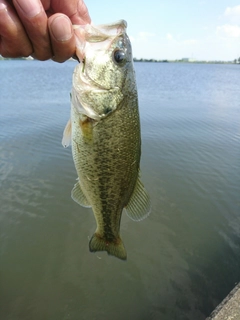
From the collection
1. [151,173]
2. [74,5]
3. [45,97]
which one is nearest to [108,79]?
[74,5]

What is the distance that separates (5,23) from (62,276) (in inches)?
165

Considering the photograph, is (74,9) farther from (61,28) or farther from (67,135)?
(67,135)

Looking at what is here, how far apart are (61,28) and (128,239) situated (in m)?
4.60

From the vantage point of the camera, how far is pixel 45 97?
1727 cm

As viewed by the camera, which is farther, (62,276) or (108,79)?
(62,276)

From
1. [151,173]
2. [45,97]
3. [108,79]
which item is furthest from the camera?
[45,97]

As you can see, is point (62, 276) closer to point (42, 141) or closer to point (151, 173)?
point (151, 173)

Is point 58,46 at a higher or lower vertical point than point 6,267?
higher

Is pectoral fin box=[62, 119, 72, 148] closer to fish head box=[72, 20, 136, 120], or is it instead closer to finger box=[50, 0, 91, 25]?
fish head box=[72, 20, 136, 120]

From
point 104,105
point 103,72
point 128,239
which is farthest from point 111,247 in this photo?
Result: point 128,239

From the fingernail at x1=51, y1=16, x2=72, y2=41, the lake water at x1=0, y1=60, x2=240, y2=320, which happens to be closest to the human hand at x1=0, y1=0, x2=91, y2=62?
the fingernail at x1=51, y1=16, x2=72, y2=41

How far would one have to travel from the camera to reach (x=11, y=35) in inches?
61.7

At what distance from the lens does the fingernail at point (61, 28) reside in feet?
5.03

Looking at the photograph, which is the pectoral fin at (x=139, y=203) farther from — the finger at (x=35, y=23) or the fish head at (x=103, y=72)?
the finger at (x=35, y=23)
